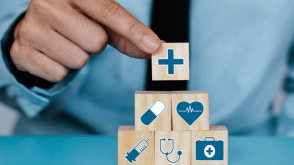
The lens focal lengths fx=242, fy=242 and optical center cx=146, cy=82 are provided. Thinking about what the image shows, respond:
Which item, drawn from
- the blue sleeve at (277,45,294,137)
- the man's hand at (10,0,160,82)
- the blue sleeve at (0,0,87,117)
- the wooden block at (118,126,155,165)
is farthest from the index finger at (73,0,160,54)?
the blue sleeve at (277,45,294,137)

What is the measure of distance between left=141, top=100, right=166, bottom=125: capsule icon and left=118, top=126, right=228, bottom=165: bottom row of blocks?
53mm

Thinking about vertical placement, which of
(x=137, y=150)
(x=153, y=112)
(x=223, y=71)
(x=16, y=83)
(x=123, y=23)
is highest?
(x=123, y=23)

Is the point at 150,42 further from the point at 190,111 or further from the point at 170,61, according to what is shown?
the point at 190,111

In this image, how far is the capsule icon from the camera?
1.04 metres

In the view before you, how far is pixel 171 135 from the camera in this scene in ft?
3.43

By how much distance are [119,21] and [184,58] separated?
12.9 inches

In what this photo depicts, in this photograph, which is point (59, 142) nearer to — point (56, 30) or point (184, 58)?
point (56, 30)

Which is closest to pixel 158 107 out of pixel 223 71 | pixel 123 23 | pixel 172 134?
pixel 172 134

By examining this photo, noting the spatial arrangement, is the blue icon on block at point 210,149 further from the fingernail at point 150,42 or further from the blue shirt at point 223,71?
the blue shirt at point 223,71

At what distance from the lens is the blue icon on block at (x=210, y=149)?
1048 millimetres

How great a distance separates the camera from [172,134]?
1.04m

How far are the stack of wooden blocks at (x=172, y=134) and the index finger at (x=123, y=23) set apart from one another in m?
0.22

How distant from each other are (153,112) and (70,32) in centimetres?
51

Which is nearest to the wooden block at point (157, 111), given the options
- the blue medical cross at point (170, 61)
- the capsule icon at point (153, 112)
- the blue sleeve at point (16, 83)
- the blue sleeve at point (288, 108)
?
the capsule icon at point (153, 112)
